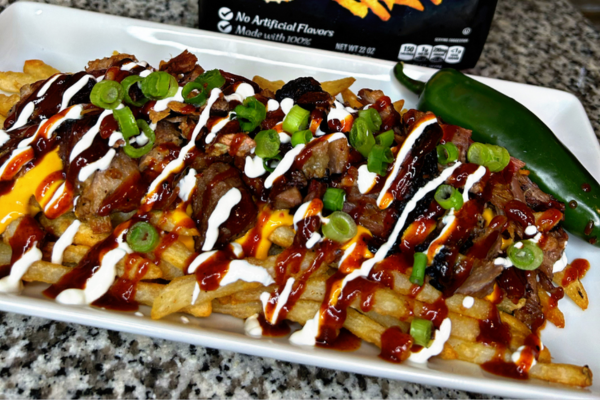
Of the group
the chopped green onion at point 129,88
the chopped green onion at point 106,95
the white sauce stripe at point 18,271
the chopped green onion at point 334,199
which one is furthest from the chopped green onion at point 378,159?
the white sauce stripe at point 18,271

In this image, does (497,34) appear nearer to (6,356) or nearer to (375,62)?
(375,62)

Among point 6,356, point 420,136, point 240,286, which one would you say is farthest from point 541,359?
point 6,356

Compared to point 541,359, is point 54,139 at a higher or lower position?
higher

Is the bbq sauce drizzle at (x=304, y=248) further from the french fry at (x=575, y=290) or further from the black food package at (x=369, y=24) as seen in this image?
the black food package at (x=369, y=24)

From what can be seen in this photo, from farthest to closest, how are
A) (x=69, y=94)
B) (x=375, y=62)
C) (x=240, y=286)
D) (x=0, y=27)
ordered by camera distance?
(x=375, y=62)
(x=0, y=27)
(x=69, y=94)
(x=240, y=286)

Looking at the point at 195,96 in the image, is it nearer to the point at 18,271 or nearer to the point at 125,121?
the point at 125,121

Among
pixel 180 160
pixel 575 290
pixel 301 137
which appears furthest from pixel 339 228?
pixel 575 290

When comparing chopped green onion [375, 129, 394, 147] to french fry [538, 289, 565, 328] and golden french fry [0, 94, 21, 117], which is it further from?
golden french fry [0, 94, 21, 117]
